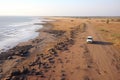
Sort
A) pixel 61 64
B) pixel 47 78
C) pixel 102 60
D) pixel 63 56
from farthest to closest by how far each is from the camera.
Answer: pixel 63 56, pixel 102 60, pixel 61 64, pixel 47 78

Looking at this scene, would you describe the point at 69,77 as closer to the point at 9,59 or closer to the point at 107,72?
the point at 107,72

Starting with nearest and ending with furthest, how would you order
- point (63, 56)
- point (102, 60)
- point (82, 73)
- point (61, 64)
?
1. point (82, 73)
2. point (61, 64)
3. point (102, 60)
4. point (63, 56)

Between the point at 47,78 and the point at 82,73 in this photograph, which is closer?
the point at 47,78

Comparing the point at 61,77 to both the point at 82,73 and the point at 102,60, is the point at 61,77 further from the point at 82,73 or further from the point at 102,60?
the point at 102,60

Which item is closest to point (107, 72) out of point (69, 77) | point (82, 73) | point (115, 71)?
point (115, 71)

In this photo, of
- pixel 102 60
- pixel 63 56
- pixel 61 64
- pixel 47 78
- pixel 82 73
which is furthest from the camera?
pixel 63 56

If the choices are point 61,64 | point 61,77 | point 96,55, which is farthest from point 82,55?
point 61,77

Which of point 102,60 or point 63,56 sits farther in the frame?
point 63,56
